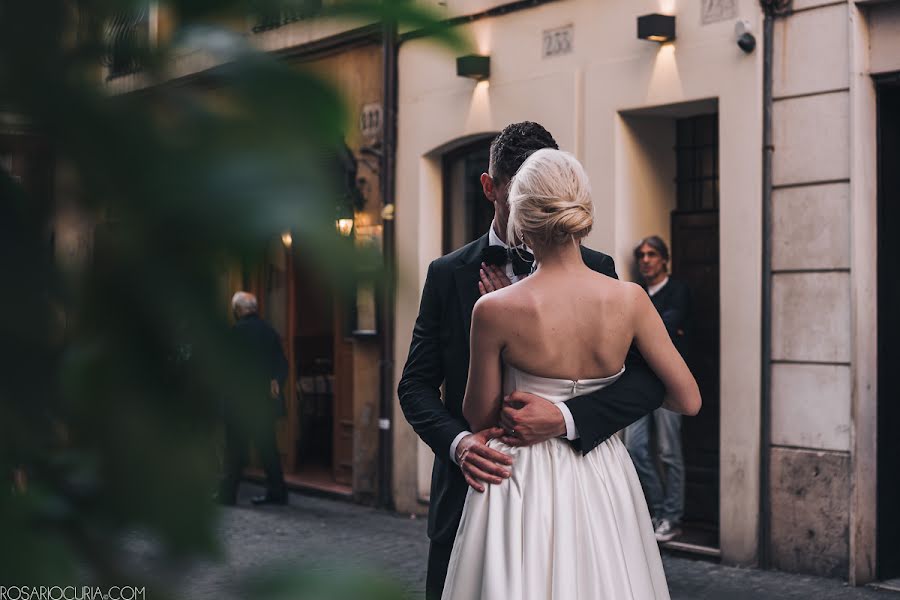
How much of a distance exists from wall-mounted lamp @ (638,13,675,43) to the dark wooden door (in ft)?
4.38

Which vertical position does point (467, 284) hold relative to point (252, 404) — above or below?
above

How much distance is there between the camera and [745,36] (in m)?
8.76

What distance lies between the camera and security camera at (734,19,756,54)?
28.7ft

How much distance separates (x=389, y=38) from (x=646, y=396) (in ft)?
8.80

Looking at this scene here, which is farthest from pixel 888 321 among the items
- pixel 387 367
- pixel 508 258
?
pixel 508 258

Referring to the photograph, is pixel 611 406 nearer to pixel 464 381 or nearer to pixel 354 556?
pixel 464 381

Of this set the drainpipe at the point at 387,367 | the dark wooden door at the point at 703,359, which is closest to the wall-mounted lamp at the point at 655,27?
the dark wooden door at the point at 703,359

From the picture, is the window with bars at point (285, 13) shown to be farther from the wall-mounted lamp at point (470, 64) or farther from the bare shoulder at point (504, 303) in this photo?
the bare shoulder at point (504, 303)

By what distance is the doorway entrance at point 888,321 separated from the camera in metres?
8.23

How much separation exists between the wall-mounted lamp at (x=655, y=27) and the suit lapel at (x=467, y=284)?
19.2 feet

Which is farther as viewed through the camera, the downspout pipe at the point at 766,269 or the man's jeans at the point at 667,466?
the man's jeans at the point at 667,466

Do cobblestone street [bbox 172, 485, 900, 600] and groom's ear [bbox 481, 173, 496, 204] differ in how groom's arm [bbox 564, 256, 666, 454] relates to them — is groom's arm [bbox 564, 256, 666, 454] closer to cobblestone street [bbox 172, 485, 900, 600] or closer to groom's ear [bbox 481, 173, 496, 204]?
cobblestone street [bbox 172, 485, 900, 600]

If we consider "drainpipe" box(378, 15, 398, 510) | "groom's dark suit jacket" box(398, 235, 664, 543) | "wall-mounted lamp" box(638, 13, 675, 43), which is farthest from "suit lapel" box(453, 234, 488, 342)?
"drainpipe" box(378, 15, 398, 510)

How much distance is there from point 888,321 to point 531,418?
558 cm
